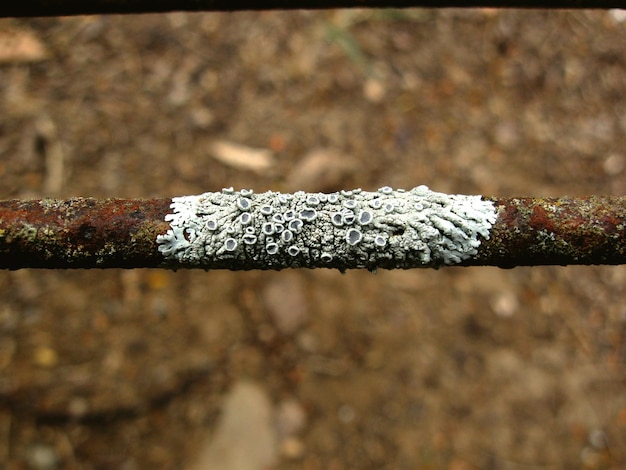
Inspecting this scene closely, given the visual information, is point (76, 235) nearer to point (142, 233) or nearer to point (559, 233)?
point (142, 233)

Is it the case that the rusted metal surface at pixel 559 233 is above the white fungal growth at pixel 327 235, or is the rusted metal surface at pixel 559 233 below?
above

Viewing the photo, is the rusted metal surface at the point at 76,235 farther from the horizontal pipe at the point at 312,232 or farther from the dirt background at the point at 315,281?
the dirt background at the point at 315,281

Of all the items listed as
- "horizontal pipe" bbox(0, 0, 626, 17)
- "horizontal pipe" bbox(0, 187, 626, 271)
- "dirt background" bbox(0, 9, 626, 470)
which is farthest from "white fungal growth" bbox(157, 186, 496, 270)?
"dirt background" bbox(0, 9, 626, 470)

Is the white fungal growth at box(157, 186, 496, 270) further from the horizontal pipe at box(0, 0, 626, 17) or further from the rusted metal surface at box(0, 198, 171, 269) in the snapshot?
the horizontal pipe at box(0, 0, 626, 17)

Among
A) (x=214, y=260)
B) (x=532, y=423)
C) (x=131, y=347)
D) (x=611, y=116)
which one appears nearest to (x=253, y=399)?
(x=131, y=347)

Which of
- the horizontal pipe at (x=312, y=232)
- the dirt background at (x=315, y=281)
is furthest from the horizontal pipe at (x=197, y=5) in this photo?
the dirt background at (x=315, y=281)
